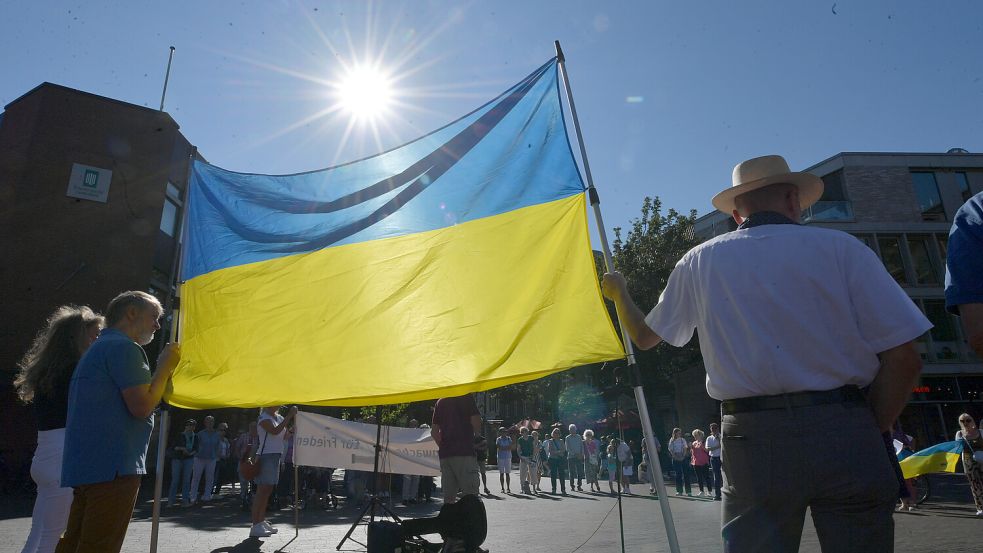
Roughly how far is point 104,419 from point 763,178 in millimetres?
3447

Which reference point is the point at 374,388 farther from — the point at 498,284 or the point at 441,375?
the point at 498,284

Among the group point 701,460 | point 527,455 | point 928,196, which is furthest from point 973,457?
point 928,196

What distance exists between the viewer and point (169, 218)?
26.2 m

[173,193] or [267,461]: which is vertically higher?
[173,193]

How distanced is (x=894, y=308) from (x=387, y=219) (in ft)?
10.7

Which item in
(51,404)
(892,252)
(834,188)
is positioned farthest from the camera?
(834,188)

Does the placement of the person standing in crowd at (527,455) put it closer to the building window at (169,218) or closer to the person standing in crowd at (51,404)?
the person standing in crowd at (51,404)

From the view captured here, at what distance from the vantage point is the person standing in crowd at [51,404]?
143 inches

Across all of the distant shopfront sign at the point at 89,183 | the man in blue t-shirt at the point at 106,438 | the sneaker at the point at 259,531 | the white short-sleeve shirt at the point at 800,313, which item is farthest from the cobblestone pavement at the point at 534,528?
the distant shopfront sign at the point at 89,183

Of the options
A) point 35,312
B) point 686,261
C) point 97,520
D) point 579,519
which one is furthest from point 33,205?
point 686,261

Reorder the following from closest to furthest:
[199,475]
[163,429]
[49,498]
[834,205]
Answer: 1. [49,498]
2. [163,429]
3. [199,475]
4. [834,205]

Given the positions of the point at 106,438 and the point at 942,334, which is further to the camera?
the point at 942,334

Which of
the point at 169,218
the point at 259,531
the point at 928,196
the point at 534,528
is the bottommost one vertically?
the point at 534,528

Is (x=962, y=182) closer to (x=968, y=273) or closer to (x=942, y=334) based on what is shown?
(x=942, y=334)
